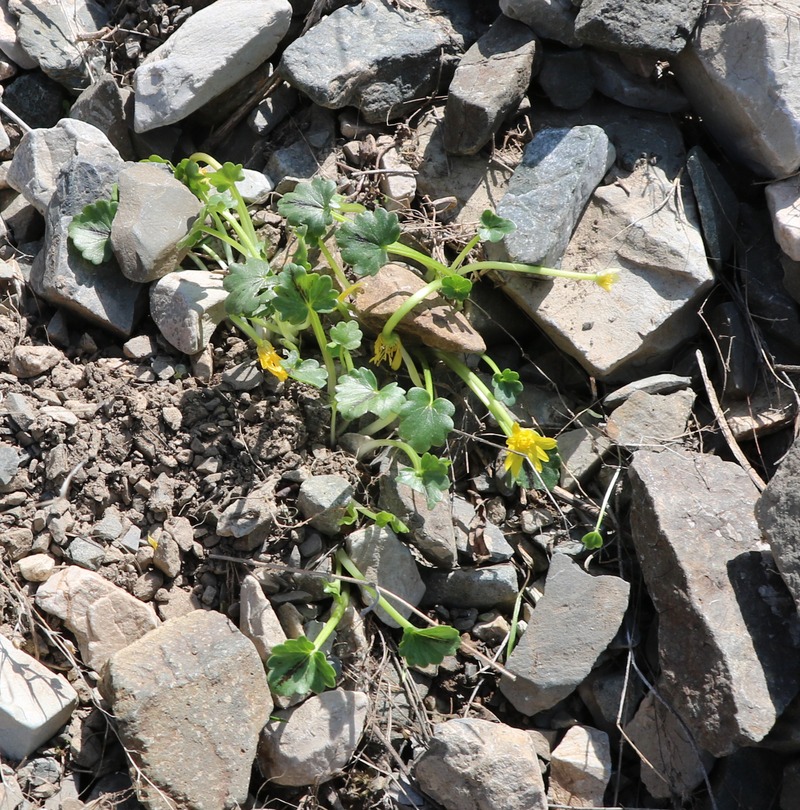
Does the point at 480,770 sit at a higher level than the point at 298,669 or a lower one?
lower

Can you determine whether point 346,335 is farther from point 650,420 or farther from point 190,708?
point 190,708

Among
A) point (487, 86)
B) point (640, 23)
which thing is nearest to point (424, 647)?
point (487, 86)

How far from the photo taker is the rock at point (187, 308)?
287 centimetres

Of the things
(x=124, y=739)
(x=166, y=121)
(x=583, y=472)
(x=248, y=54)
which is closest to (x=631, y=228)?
(x=583, y=472)

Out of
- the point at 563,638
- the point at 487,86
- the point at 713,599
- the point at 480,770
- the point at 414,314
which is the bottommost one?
the point at 480,770

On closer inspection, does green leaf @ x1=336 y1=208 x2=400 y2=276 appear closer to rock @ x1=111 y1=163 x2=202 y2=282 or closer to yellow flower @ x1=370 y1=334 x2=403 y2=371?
yellow flower @ x1=370 y1=334 x2=403 y2=371

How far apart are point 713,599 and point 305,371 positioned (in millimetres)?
1396

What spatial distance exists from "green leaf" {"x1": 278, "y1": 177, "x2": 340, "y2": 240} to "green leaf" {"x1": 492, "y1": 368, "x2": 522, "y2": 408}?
754mm

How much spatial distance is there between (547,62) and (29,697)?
2.72m

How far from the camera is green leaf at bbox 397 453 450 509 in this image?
8.77 ft

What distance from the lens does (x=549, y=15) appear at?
317 cm

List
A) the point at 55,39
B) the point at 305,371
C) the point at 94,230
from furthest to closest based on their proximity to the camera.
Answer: the point at 55,39 < the point at 94,230 < the point at 305,371

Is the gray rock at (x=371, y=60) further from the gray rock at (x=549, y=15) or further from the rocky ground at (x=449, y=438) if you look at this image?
the gray rock at (x=549, y=15)

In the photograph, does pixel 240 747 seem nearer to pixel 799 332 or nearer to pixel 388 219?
pixel 388 219
